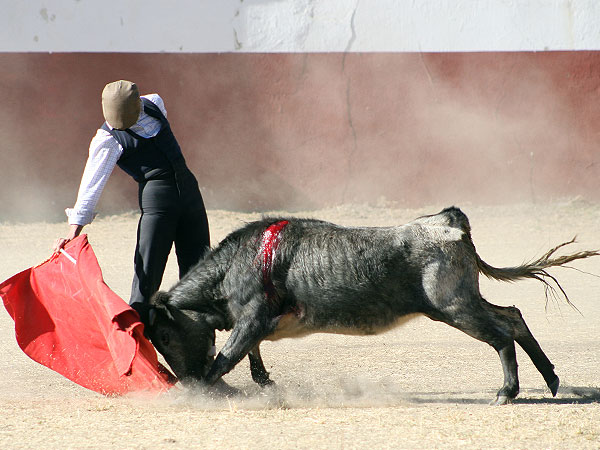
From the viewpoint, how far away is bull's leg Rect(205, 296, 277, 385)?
4.55 meters

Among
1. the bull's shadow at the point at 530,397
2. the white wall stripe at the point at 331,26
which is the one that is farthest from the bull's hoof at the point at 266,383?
the white wall stripe at the point at 331,26

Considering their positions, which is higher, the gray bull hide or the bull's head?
the gray bull hide

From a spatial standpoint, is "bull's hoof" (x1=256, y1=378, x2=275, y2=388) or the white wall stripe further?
the white wall stripe

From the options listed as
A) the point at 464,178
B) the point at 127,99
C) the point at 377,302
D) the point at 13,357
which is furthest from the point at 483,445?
the point at 464,178

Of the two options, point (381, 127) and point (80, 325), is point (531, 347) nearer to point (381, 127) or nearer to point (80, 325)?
point (80, 325)

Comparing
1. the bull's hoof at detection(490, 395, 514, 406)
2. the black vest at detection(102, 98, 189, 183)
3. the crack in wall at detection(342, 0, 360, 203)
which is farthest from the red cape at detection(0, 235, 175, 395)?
the crack in wall at detection(342, 0, 360, 203)

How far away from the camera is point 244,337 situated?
456 centimetres

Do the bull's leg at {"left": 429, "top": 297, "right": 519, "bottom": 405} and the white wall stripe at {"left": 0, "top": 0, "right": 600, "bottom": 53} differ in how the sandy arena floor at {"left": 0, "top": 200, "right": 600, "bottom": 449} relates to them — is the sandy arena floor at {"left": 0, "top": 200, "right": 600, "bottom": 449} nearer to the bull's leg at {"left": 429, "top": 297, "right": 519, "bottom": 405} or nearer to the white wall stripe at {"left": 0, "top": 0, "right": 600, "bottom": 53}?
the bull's leg at {"left": 429, "top": 297, "right": 519, "bottom": 405}

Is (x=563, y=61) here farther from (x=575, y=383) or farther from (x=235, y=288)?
(x=235, y=288)

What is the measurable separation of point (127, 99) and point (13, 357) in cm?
219

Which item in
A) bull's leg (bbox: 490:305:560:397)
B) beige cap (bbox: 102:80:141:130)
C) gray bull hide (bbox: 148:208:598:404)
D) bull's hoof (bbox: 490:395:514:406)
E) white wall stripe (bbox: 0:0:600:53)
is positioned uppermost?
white wall stripe (bbox: 0:0:600:53)

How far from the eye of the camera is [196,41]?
11750mm

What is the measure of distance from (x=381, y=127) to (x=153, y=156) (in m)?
7.64

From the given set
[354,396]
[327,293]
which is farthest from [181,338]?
[354,396]
